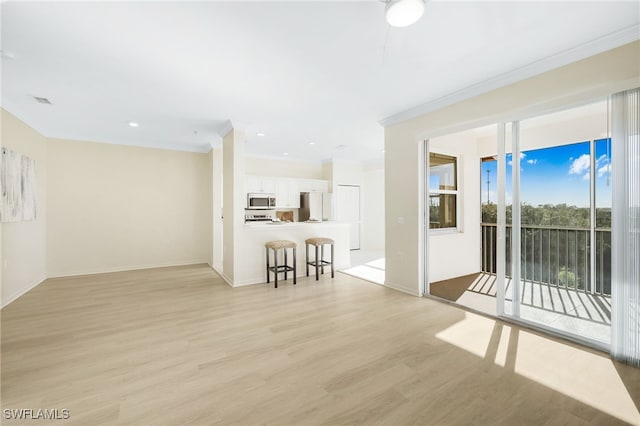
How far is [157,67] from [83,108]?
2.06m

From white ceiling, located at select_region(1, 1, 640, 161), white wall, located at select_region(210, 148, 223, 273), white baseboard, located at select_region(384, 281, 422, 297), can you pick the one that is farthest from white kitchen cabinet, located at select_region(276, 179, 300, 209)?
white baseboard, located at select_region(384, 281, 422, 297)

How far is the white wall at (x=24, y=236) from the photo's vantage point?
3709 mm

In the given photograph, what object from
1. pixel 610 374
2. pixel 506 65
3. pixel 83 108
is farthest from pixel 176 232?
pixel 610 374

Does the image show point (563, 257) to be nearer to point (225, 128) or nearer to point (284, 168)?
point (225, 128)

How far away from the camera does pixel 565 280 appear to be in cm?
289

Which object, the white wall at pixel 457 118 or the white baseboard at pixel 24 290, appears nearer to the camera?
the white wall at pixel 457 118

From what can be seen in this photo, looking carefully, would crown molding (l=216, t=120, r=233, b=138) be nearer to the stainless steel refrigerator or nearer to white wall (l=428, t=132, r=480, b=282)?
the stainless steel refrigerator

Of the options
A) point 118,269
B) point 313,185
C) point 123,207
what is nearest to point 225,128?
point 123,207

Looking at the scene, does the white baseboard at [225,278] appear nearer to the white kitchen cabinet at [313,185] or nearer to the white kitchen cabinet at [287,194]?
the white kitchen cabinet at [287,194]

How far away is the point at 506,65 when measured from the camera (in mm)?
2736

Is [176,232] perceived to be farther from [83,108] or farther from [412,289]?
[412,289]

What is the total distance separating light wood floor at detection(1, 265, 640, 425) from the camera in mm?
1751

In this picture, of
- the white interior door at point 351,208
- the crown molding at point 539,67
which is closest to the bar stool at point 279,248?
the crown molding at point 539,67

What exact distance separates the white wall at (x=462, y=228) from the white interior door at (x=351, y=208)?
3450 mm
